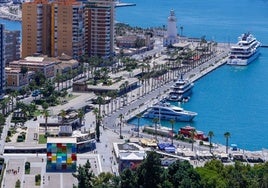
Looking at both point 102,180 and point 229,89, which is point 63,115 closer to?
point 102,180

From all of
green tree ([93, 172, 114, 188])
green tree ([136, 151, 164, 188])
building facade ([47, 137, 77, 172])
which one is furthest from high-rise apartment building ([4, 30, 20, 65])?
green tree ([136, 151, 164, 188])

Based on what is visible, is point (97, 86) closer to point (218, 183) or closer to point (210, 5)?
point (218, 183)

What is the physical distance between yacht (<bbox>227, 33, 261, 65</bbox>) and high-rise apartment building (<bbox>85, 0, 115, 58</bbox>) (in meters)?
7.32

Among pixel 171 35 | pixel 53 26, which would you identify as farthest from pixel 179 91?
pixel 171 35

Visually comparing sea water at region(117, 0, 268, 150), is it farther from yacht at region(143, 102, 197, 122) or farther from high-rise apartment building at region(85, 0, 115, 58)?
high-rise apartment building at region(85, 0, 115, 58)

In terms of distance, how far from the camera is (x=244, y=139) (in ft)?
86.3

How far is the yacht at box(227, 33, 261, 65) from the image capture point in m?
43.4

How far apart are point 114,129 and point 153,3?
2771 inches

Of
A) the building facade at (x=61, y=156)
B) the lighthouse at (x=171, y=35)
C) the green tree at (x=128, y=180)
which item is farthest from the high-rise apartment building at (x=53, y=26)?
the green tree at (x=128, y=180)

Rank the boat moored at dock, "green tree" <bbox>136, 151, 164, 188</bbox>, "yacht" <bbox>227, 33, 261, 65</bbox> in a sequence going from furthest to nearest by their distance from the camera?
"yacht" <bbox>227, 33, 261, 65</bbox>
the boat moored at dock
"green tree" <bbox>136, 151, 164, 188</bbox>

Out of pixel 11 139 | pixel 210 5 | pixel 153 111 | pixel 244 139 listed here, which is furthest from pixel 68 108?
pixel 210 5

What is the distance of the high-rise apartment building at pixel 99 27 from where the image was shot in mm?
40844

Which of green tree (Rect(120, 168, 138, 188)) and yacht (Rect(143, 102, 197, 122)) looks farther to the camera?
yacht (Rect(143, 102, 197, 122))

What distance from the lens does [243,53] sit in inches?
1737
